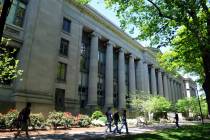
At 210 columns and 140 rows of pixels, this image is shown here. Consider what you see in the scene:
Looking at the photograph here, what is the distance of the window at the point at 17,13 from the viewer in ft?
81.8

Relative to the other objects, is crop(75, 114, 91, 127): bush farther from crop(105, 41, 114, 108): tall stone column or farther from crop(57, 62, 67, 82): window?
crop(105, 41, 114, 108): tall stone column

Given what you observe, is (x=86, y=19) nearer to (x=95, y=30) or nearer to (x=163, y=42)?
(x=95, y=30)

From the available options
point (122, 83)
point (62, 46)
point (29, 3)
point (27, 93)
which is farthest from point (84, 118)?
point (122, 83)

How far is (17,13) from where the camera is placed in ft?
84.5

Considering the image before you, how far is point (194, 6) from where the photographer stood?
1459cm

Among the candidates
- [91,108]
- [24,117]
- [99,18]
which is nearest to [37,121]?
[24,117]

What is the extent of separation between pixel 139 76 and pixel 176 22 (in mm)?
40776

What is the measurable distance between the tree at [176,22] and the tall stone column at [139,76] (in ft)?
120

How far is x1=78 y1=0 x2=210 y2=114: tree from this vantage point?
15125 millimetres

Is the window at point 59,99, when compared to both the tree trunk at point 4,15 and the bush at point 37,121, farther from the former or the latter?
the tree trunk at point 4,15

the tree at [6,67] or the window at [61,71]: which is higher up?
the window at [61,71]

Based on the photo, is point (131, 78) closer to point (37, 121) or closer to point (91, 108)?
point (91, 108)

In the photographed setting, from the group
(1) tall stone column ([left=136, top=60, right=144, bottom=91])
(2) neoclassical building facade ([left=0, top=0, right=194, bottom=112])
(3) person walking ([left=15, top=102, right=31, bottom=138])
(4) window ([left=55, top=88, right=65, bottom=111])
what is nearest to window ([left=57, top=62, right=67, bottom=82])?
(2) neoclassical building facade ([left=0, top=0, right=194, bottom=112])

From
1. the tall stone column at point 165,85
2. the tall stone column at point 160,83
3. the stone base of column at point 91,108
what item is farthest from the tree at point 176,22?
the tall stone column at point 165,85
